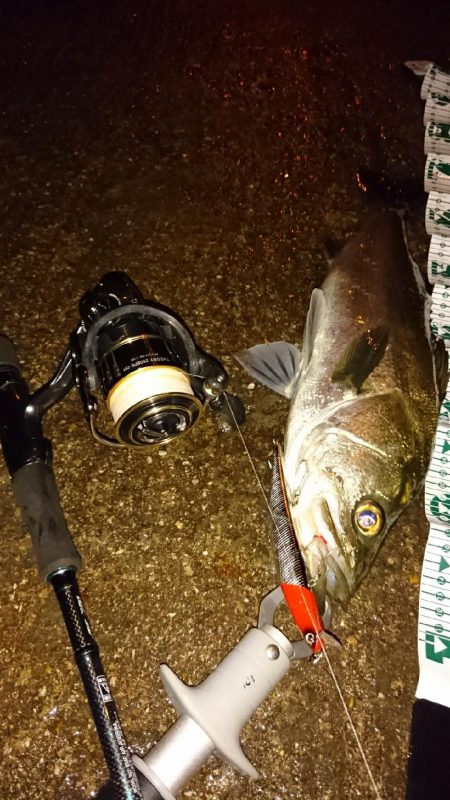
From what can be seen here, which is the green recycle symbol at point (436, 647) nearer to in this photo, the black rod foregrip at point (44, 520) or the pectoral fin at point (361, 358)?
the pectoral fin at point (361, 358)

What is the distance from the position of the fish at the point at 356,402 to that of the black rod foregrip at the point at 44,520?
0.84 m

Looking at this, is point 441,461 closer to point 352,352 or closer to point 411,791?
point 352,352

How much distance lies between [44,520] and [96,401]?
1.43ft

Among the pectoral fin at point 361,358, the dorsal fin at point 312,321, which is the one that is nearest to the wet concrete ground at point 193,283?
the dorsal fin at point 312,321

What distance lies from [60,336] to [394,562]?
5.89 feet

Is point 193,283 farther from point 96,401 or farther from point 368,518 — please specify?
point 368,518

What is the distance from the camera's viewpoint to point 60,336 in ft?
8.64

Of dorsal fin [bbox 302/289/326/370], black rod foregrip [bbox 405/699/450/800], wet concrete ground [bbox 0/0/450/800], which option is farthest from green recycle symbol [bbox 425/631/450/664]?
dorsal fin [bbox 302/289/326/370]

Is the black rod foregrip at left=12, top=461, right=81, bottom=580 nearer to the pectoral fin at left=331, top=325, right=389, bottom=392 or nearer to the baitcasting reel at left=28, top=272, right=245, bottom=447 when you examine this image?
the baitcasting reel at left=28, top=272, right=245, bottom=447

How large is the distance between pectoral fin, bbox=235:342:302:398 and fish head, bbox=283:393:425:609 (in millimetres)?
305

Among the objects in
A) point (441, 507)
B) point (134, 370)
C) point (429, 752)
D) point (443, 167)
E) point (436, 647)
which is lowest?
point (429, 752)

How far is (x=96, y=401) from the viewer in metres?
1.98

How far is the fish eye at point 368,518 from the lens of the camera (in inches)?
85.9

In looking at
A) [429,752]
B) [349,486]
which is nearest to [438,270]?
[349,486]
